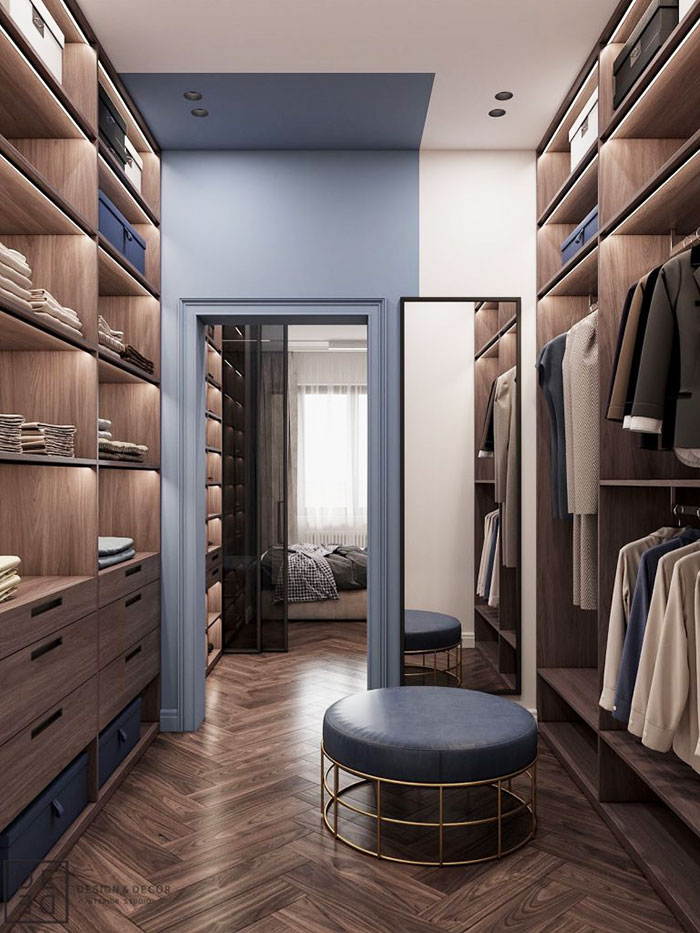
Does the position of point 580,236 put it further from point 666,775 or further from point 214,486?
point 214,486

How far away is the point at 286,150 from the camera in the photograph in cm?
351

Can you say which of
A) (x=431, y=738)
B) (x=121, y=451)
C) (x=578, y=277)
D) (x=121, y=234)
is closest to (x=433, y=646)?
(x=431, y=738)

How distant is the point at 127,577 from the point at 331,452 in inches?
207

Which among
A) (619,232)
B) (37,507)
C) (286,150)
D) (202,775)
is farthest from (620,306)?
(202,775)

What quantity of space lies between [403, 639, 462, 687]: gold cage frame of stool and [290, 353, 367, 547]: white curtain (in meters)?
4.51

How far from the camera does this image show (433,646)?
3.45 metres

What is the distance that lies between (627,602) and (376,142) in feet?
7.77

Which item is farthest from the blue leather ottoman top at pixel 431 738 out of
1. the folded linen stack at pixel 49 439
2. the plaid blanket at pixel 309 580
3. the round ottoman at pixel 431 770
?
A: the plaid blanket at pixel 309 580

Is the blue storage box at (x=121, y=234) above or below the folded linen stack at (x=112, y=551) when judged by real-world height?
above

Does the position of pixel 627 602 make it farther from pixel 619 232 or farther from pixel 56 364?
pixel 56 364

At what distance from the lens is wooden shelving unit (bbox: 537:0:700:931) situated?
213 cm

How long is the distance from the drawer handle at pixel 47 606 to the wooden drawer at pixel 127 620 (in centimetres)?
41

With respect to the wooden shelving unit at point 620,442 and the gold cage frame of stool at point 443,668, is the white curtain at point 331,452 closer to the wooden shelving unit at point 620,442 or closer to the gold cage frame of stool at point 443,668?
the gold cage frame of stool at point 443,668

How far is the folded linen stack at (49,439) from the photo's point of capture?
7.38 ft
